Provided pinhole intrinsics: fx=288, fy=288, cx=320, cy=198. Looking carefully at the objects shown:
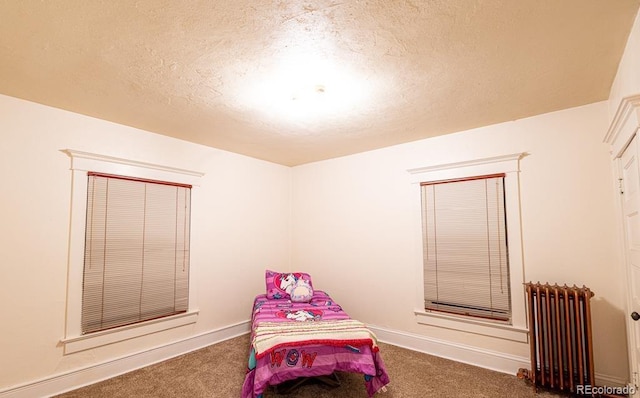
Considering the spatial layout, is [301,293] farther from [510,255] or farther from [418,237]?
[510,255]

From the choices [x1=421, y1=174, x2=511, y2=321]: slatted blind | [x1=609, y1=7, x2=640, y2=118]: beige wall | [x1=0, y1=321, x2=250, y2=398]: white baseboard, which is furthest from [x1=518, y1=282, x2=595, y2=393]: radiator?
[x1=0, y1=321, x2=250, y2=398]: white baseboard

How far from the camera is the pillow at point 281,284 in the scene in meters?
3.66

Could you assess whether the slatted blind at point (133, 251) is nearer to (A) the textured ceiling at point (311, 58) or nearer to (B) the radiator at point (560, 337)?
(A) the textured ceiling at point (311, 58)

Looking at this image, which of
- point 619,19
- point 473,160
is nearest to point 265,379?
point 473,160

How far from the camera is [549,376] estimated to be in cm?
246

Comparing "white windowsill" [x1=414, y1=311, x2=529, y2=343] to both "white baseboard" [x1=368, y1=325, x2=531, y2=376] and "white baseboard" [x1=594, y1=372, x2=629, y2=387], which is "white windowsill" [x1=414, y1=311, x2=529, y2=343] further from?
"white baseboard" [x1=594, y1=372, x2=629, y2=387]

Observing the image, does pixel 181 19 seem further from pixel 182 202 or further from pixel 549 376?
pixel 549 376

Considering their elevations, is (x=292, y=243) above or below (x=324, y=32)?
below

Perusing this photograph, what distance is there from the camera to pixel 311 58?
6.24 ft

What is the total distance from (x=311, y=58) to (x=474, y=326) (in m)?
3.12

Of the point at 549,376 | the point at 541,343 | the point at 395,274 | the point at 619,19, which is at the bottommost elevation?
the point at 549,376

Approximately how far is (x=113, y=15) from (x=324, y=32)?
1125mm

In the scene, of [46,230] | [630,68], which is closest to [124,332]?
[46,230]

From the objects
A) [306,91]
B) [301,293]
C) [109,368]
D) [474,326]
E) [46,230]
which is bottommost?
[109,368]
